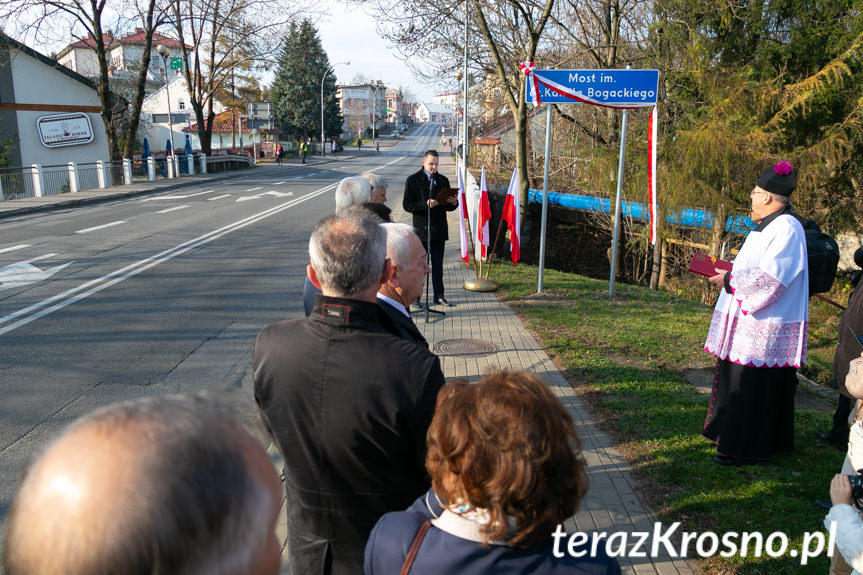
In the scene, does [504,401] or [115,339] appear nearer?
[504,401]

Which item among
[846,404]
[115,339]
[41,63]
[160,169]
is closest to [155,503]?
[846,404]

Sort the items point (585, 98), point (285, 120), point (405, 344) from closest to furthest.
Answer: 1. point (405, 344)
2. point (585, 98)
3. point (285, 120)

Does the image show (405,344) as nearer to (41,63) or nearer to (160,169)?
(160,169)

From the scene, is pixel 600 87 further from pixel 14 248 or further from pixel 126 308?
pixel 14 248

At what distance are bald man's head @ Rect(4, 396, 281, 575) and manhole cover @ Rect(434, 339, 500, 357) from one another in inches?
229

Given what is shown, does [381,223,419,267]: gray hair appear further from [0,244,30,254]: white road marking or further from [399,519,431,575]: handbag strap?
[0,244,30,254]: white road marking

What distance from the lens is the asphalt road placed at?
215 inches

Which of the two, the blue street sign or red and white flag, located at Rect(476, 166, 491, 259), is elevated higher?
the blue street sign

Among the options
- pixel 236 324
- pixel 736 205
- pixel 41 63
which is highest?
pixel 41 63

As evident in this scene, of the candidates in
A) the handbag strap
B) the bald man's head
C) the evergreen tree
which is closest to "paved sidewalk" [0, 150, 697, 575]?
the handbag strap

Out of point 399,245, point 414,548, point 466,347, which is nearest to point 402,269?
point 399,245

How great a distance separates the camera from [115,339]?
7.04 meters

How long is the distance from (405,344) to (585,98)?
7140 millimetres

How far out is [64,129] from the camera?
3294 centimetres
